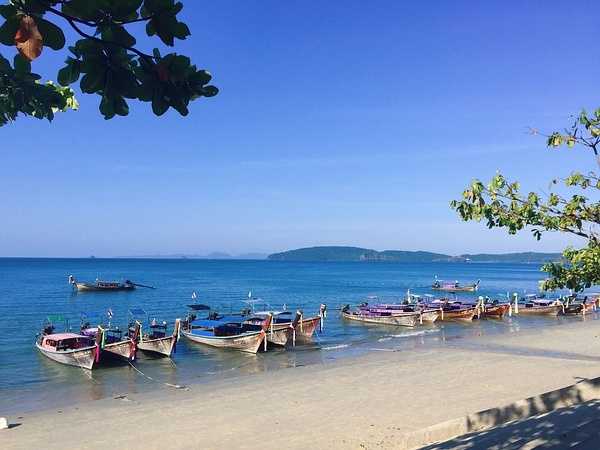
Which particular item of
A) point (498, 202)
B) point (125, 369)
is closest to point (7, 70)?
point (498, 202)

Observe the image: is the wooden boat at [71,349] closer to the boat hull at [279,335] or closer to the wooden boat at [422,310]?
the boat hull at [279,335]

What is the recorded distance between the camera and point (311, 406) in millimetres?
19375

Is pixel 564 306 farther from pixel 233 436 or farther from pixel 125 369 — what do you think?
pixel 233 436

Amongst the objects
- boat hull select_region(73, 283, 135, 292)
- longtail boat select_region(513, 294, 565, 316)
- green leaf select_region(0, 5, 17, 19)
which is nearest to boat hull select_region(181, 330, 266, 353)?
green leaf select_region(0, 5, 17, 19)

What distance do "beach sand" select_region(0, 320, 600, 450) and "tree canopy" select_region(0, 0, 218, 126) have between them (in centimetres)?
1182

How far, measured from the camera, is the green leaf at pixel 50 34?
223 cm

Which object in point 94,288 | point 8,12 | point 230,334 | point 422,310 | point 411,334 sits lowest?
point 411,334

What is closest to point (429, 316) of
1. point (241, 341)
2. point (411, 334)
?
point (411, 334)

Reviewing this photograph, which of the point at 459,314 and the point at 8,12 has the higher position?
the point at 8,12

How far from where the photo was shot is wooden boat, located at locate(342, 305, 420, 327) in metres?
48.8

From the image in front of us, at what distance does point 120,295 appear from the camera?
84.6 meters

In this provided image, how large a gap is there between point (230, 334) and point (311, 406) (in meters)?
17.7

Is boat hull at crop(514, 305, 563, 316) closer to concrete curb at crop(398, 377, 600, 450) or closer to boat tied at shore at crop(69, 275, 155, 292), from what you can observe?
concrete curb at crop(398, 377, 600, 450)

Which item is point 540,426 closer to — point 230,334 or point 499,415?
point 499,415
